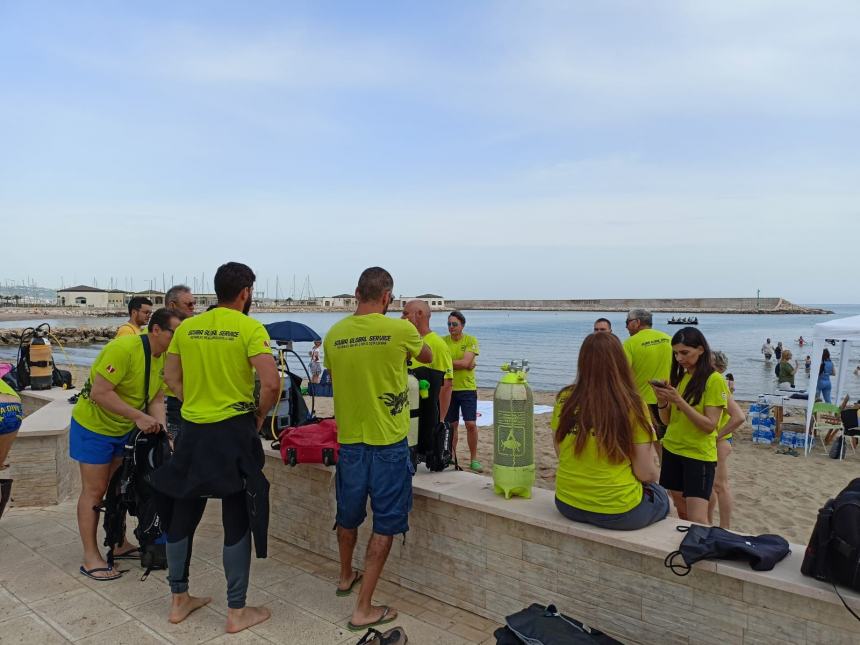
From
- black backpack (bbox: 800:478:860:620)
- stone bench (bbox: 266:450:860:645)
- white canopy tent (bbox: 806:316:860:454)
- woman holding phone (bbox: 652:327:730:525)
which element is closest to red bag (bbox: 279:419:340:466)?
stone bench (bbox: 266:450:860:645)

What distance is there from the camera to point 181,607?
3.08m

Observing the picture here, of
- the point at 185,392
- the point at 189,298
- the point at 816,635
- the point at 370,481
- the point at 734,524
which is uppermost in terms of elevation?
the point at 189,298

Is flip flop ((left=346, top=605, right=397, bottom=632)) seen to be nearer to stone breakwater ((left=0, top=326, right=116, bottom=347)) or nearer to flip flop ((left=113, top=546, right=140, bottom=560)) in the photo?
flip flop ((left=113, top=546, right=140, bottom=560))

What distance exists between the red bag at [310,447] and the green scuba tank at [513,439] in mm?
1028

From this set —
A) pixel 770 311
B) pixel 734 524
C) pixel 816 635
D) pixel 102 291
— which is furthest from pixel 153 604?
pixel 770 311

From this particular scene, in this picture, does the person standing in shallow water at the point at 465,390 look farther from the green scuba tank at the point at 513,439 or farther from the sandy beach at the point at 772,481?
the green scuba tank at the point at 513,439

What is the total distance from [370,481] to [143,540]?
5.61 ft

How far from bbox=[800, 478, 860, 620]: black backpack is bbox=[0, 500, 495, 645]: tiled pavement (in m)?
1.56

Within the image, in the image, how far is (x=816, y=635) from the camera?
7.13 feet

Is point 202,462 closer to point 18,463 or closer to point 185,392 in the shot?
point 185,392

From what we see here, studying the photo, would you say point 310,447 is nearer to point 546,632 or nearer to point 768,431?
point 546,632

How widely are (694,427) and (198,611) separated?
3.18 m

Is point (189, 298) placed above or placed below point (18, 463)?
above

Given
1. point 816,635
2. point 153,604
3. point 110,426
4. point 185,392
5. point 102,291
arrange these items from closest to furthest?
point 816,635
point 185,392
point 153,604
point 110,426
point 102,291
